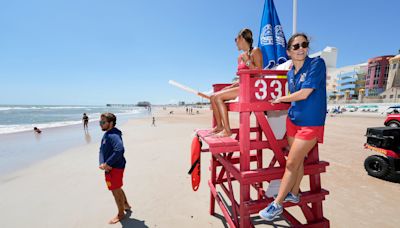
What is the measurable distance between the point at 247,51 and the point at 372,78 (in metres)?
81.3

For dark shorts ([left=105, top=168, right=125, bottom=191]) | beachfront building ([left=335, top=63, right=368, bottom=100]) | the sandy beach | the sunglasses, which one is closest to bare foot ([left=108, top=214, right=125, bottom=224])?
the sandy beach

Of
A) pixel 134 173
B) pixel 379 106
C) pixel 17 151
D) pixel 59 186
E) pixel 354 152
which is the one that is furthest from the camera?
pixel 379 106

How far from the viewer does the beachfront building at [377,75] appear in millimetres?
56166

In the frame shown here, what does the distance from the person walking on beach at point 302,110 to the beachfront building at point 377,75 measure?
75587 mm

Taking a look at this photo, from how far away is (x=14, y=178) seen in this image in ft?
20.1

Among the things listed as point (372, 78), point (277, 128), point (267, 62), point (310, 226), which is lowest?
point (310, 226)

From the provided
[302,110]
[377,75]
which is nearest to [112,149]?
[302,110]

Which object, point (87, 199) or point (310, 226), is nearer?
point (310, 226)

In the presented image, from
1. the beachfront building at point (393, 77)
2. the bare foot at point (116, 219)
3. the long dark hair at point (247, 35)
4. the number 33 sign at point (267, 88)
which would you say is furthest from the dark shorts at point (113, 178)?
the beachfront building at point (393, 77)

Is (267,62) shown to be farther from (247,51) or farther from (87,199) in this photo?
(87,199)

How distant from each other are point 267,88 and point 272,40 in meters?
1.41

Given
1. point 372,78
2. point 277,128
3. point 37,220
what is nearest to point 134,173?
point 37,220

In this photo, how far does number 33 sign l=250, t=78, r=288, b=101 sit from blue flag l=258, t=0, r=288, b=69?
3.19ft

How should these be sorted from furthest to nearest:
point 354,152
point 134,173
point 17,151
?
1. point 17,151
2. point 354,152
3. point 134,173
